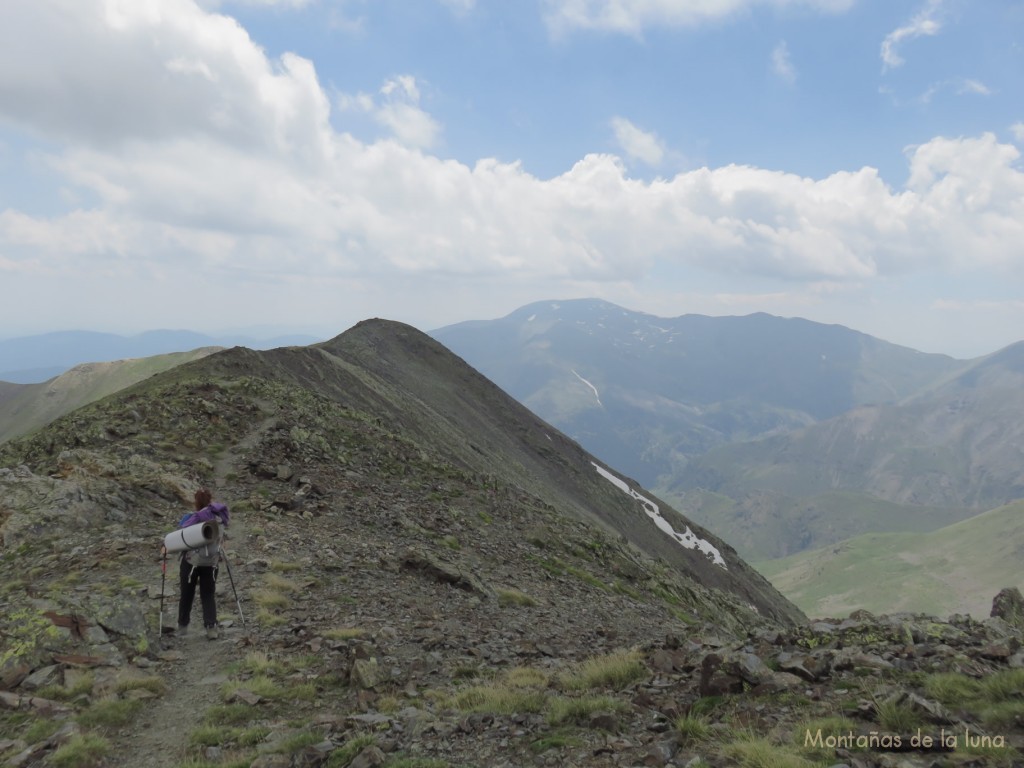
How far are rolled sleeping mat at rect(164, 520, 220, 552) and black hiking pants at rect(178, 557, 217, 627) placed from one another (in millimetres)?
374

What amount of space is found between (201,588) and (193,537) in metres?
1.19

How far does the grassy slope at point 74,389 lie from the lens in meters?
155

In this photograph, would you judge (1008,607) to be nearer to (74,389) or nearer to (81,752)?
(81,752)

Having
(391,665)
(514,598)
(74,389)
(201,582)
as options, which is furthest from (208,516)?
(74,389)

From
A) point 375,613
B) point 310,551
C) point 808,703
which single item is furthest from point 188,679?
point 808,703

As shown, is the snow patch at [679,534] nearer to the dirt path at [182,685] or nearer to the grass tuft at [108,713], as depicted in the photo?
the dirt path at [182,685]

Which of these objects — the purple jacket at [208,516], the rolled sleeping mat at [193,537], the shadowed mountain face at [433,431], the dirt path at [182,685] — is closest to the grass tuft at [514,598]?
the dirt path at [182,685]

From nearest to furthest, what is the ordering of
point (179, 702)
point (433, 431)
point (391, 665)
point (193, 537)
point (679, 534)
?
point (179, 702)
point (391, 665)
point (193, 537)
point (433, 431)
point (679, 534)

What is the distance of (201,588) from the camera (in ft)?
43.5

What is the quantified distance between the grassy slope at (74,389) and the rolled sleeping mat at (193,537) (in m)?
156

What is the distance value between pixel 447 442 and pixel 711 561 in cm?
3880

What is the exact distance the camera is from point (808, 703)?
26.9 feet

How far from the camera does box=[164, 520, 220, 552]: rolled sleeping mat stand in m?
13.2

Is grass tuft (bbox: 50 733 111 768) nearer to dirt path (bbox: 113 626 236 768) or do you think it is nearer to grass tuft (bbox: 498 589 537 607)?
dirt path (bbox: 113 626 236 768)
